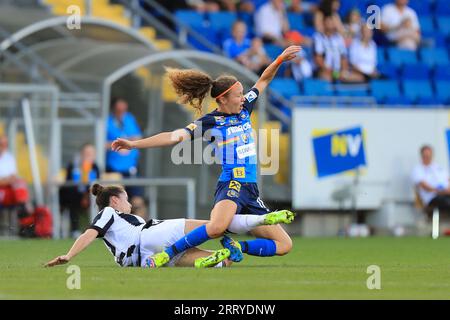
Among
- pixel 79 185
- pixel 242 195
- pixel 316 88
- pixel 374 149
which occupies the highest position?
pixel 316 88

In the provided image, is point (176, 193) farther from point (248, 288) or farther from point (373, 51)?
point (248, 288)

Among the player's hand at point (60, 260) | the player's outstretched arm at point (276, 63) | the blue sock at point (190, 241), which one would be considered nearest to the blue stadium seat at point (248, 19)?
the player's outstretched arm at point (276, 63)

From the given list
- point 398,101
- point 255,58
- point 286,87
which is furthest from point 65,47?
point 398,101

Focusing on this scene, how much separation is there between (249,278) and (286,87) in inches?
511

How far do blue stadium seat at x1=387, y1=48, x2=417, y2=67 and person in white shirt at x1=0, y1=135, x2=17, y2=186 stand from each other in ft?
29.5

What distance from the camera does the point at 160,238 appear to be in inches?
424

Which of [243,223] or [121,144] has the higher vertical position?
[121,144]

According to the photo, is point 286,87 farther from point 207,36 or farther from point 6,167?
point 6,167

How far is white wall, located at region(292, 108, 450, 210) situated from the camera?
20266 millimetres

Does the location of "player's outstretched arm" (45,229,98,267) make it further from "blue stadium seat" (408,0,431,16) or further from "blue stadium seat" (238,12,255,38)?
"blue stadium seat" (408,0,431,16)

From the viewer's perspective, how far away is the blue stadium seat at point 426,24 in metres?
25.4

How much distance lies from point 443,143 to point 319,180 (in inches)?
94.8

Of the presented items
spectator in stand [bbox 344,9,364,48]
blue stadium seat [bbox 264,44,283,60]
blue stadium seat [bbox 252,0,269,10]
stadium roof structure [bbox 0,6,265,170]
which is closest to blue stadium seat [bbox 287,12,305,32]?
blue stadium seat [bbox 252,0,269,10]

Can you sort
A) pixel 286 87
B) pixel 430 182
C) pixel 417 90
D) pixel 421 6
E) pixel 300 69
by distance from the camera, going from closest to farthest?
pixel 430 182 < pixel 286 87 < pixel 300 69 < pixel 417 90 < pixel 421 6
